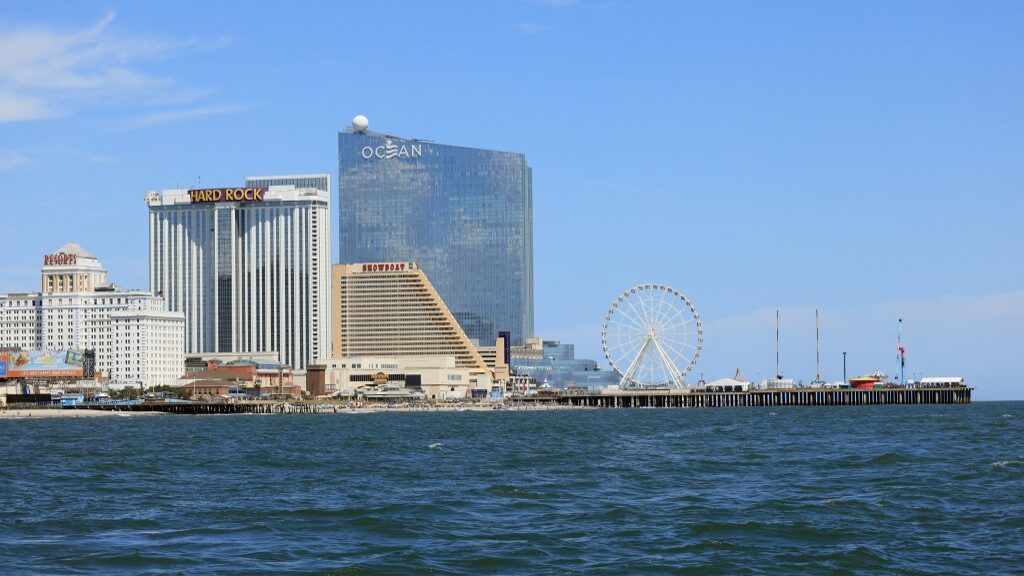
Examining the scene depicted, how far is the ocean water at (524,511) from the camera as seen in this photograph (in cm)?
4656

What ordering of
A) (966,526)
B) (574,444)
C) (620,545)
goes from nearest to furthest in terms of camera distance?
(620,545) → (966,526) → (574,444)

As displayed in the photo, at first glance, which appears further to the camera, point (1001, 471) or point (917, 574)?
point (1001, 471)

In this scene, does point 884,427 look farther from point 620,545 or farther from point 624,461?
point 620,545

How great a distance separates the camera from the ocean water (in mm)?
46562

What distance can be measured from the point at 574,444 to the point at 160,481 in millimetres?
42784

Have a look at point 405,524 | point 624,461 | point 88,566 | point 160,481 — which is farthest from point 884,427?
point 88,566

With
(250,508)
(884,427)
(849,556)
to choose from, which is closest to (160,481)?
(250,508)

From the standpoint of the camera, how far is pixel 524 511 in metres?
59.4

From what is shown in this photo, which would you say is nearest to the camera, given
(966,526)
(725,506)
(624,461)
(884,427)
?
(966,526)

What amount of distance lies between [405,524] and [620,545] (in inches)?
370

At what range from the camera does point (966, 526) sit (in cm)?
5359

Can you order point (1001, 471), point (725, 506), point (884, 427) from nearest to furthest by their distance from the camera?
point (725, 506)
point (1001, 471)
point (884, 427)

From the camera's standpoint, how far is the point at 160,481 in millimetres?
75812

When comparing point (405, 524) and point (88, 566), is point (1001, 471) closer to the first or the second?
point (405, 524)
